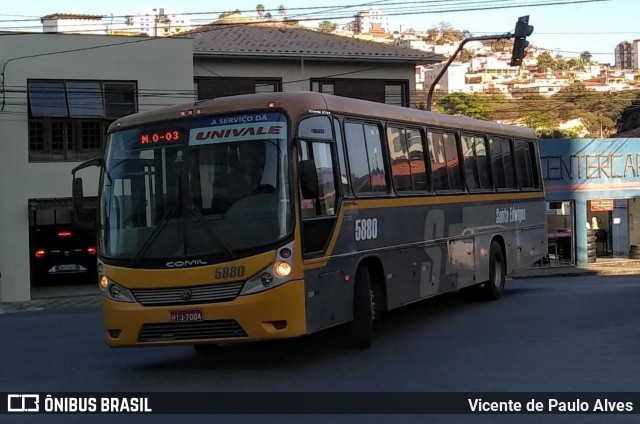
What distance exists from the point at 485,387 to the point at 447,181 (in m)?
6.19

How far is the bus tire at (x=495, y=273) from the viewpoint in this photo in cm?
1667

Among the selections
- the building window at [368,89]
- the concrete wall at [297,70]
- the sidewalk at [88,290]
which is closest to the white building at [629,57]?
the sidewalk at [88,290]

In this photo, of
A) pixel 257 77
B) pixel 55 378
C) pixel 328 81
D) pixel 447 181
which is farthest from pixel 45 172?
pixel 55 378

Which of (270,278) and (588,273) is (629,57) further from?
(270,278)

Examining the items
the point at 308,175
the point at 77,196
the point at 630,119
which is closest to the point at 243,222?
the point at 308,175

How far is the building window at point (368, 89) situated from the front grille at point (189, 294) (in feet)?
76.3

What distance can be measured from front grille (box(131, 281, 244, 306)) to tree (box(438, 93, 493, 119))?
218ft

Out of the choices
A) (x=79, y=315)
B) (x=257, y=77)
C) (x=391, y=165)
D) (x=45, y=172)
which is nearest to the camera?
(x=391, y=165)

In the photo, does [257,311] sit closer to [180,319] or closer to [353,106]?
[180,319]

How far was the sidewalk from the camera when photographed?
81.4 feet

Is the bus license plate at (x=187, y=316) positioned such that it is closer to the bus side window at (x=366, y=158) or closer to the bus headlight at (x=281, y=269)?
the bus headlight at (x=281, y=269)

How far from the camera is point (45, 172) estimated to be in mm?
27375

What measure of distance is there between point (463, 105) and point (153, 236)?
2703 inches

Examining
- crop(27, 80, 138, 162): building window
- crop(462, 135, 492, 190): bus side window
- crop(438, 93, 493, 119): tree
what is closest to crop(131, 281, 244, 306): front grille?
crop(462, 135, 492, 190): bus side window
